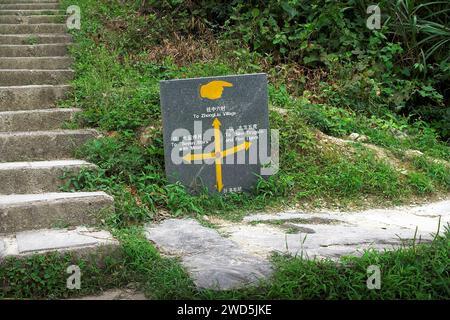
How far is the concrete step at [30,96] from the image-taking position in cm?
569

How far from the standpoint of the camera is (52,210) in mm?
3818

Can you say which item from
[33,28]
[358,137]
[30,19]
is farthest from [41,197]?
[30,19]

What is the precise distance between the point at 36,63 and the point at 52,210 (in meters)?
3.49

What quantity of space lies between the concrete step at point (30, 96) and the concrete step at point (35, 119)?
1.33ft

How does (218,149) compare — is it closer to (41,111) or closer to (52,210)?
(52,210)

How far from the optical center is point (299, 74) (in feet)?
22.0

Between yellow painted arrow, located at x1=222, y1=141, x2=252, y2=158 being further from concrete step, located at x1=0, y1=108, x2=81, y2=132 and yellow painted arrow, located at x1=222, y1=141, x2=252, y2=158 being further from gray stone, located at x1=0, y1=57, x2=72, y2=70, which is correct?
gray stone, located at x1=0, y1=57, x2=72, y2=70

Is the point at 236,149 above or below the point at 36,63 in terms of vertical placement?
below

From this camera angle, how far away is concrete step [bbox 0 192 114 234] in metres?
3.73

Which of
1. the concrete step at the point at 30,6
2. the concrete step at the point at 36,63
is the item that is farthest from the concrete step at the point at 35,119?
the concrete step at the point at 30,6

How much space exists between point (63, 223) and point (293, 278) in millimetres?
1614

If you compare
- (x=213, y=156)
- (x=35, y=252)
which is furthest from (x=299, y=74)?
(x=35, y=252)

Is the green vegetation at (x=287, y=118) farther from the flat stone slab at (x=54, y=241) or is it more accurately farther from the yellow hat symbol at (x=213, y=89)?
the yellow hat symbol at (x=213, y=89)

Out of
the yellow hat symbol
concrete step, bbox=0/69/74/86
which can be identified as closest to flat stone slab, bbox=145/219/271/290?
the yellow hat symbol
